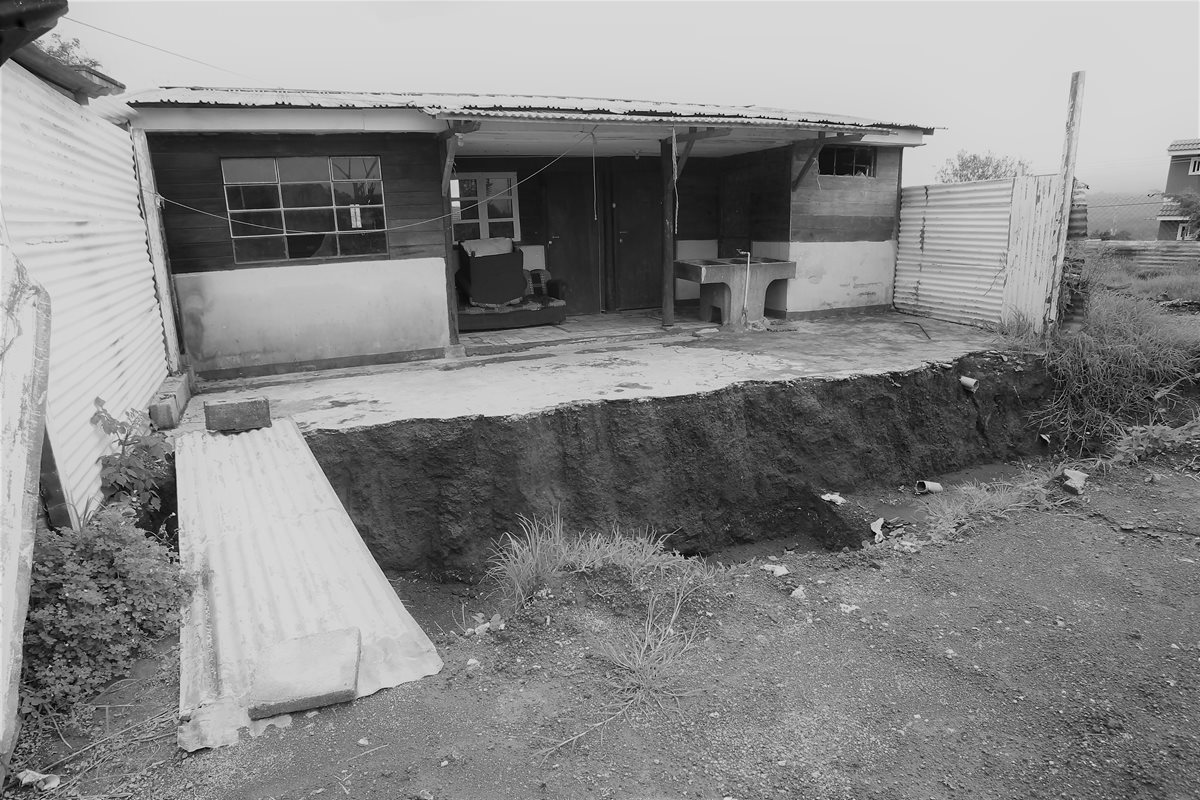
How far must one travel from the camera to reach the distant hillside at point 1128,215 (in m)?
23.8

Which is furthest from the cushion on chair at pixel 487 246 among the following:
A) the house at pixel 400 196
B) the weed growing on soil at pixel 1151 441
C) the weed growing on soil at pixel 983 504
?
the weed growing on soil at pixel 1151 441

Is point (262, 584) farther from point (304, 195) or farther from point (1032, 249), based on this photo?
point (1032, 249)

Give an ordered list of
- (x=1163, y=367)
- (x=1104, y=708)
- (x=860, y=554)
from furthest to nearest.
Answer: (x=1163, y=367)
(x=860, y=554)
(x=1104, y=708)

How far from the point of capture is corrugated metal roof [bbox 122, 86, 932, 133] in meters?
6.79

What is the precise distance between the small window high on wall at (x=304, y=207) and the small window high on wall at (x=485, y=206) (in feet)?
7.71

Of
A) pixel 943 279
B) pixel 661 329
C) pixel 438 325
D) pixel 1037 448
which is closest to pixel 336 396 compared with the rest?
pixel 438 325

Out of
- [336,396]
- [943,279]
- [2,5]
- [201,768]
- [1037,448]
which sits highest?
[2,5]

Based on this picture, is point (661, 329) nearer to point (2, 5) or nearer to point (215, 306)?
point (215, 306)

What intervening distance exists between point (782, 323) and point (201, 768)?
9086 mm

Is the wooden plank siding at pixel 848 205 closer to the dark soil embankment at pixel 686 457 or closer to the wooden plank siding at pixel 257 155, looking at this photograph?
the dark soil embankment at pixel 686 457

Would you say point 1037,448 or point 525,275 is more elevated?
point 525,275

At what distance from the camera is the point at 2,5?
2.85 m

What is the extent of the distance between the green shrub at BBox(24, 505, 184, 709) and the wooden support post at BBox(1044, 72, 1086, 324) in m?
9.21

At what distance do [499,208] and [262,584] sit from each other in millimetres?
7903
